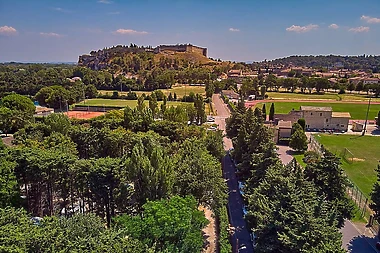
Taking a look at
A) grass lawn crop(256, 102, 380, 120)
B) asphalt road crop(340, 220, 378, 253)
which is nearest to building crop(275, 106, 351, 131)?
grass lawn crop(256, 102, 380, 120)

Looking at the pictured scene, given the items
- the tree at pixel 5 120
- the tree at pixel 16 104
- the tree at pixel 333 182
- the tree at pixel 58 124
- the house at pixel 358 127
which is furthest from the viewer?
the house at pixel 358 127

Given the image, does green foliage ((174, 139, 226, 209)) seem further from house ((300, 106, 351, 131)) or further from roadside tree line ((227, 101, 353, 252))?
house ((300, 106, 351, 131))

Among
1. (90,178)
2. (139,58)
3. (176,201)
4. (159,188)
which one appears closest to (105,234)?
(176,201)

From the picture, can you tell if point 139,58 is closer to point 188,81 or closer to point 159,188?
point 188,81

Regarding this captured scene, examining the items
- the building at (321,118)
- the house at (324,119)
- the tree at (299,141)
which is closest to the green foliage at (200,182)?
the tree at (299,141)

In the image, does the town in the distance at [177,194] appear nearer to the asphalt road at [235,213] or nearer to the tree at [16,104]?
the asphalt road at [235,213]

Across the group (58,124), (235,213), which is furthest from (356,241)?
(58,124)

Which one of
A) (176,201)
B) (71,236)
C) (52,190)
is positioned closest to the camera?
(71,236)
